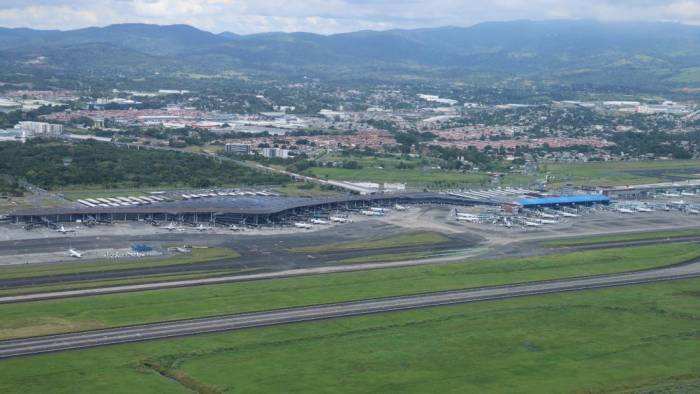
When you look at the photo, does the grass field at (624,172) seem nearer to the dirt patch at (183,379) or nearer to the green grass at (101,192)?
the green grass at (101,192)

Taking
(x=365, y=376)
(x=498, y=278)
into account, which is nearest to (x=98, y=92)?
(x=498, y=278)

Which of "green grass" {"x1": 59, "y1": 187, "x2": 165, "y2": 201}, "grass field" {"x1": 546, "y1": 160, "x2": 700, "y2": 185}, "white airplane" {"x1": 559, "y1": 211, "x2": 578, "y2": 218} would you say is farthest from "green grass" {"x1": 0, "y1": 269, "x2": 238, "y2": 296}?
"grass field" {"x1": 546, "y1": 160, "x2": 700, "y2": 185}

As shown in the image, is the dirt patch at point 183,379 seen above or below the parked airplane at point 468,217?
above

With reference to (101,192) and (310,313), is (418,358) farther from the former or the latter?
(101,192)

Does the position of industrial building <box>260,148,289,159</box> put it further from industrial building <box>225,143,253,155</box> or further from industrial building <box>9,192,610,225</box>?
industrial building <box>9,192,610,225</box>

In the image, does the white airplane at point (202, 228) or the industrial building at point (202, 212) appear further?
the industrial building at point (202, 212)

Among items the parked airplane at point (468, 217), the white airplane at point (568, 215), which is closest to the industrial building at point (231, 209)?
the white airplane at point (568, 215)

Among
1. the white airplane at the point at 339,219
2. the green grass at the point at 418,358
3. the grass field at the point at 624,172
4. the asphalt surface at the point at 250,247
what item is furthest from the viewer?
the grass field at the point at 624,172
